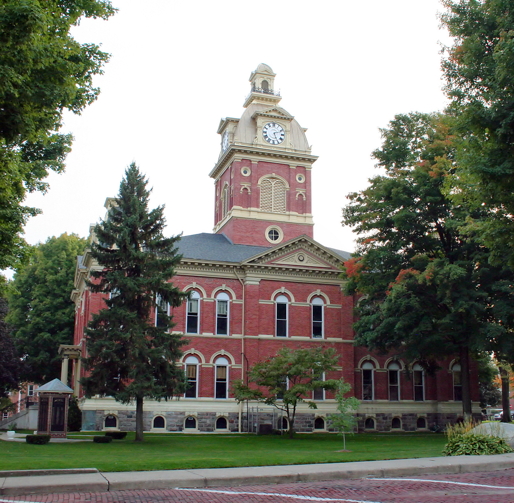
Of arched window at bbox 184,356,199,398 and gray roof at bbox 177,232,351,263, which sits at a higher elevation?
gray roof at bbox 177,232,351,263

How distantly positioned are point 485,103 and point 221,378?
87.8 ft

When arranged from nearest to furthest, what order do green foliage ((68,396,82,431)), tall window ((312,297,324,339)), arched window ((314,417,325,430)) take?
green foliage ((68,396,82,431)) < arched window ((314,417,325,430)) < tall window ((312,297,324,339))

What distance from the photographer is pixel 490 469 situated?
1684 cm

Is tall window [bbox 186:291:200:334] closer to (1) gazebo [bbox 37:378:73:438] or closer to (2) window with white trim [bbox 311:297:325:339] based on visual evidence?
(2) window with white trim [bbox 311:297:325:339]

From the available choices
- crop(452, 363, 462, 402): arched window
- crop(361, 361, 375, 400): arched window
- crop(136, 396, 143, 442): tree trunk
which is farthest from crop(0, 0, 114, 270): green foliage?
crop(452, 363, 462, 402): arched window

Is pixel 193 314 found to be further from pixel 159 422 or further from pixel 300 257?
pixel 300 257

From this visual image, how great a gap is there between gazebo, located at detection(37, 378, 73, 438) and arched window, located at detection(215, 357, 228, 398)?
36.6ft

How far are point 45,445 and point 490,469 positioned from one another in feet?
59.4

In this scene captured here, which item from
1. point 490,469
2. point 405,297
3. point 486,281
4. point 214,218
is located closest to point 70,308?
point 214,218

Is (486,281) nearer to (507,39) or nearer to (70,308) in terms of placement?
(507,39)

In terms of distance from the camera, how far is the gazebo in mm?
31062

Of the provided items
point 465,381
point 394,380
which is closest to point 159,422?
point 394,380

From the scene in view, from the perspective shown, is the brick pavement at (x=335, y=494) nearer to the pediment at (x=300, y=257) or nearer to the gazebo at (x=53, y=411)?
the gazebo at (x=53, y=411)

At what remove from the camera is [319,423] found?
136ft
